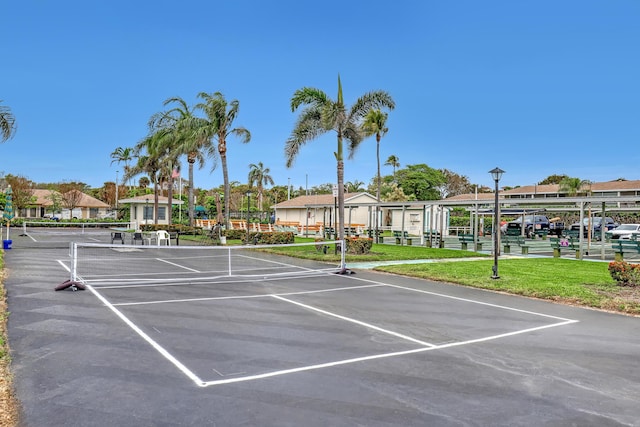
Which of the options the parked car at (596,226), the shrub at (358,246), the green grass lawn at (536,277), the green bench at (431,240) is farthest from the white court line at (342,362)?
the parked car at (596,226)

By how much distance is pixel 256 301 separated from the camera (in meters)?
10.1

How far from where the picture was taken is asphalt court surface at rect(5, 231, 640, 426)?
444 centimetres

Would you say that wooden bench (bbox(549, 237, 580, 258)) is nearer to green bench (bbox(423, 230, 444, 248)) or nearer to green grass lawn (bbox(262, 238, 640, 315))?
green grass lawn (bbox(262, 238, 640, 315))

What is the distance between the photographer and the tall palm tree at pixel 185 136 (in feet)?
102

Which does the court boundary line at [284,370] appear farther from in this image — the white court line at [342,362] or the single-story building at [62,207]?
the single-story building at [62,207]

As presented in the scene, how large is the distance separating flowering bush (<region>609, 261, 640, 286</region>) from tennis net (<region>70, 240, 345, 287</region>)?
7.67 m

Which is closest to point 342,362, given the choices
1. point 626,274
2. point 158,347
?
point 158,347

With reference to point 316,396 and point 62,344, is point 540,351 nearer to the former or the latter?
point 316,396

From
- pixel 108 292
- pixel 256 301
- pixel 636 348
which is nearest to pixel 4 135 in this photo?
pixel 108 292

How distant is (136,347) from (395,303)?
5.71 meters

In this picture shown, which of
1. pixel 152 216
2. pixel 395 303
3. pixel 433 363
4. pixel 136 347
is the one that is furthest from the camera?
pixel 152 216

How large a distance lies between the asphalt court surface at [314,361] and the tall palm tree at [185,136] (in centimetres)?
2180

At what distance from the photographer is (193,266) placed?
1686cm

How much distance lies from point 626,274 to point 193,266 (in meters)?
13.5
